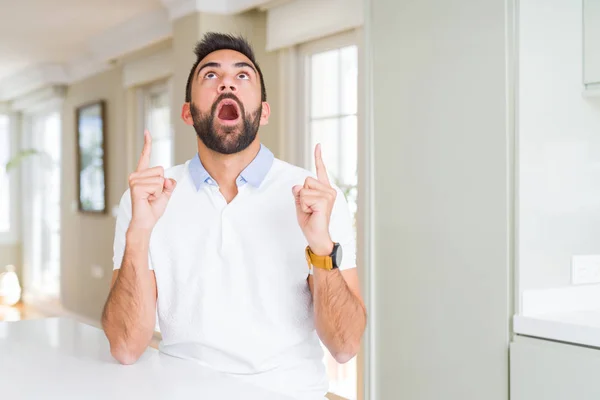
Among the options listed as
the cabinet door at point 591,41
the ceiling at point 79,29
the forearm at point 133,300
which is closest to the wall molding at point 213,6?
the ceiling at point 79,29

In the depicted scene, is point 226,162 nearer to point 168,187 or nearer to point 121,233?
point 168,187

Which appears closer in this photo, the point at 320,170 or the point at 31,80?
the point at 320,170

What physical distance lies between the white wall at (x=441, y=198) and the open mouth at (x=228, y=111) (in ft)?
2.83

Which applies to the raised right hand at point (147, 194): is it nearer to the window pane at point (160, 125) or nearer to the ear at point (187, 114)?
the ear at point (187, 114)

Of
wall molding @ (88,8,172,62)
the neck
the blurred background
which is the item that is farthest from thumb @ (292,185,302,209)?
wall molding @ (88,8,172,62)

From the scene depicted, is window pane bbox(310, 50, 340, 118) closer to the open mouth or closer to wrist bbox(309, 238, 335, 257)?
the open mouth

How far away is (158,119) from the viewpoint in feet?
18.8

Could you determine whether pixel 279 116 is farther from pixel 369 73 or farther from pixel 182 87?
pixel 369 73

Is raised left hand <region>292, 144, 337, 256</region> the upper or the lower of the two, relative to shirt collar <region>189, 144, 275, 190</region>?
lower

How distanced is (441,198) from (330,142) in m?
1.60

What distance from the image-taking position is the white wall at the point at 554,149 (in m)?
2.03

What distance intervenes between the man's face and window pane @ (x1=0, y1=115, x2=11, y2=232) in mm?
7352

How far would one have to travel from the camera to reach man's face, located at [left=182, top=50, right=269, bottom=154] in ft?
5.13

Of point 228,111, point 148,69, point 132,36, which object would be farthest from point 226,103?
point 148,69
